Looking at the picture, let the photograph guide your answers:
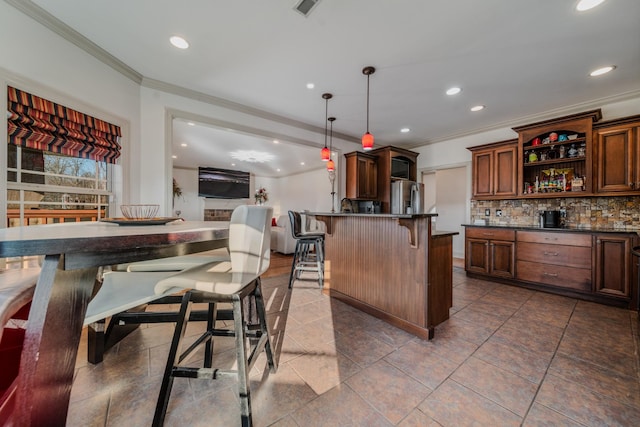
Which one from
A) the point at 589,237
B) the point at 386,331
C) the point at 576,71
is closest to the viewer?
the point at 386,331

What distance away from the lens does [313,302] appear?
2736 mm

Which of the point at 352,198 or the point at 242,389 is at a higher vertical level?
the point at 352,198

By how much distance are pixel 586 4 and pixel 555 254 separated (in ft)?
8.74

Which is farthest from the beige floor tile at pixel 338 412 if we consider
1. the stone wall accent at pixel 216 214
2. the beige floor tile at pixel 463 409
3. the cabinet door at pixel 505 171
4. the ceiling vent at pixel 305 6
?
the stone wall accent at pixel 216 214

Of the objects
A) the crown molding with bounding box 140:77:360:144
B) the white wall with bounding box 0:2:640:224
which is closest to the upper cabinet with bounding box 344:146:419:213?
the white wall with bounding box 0:2:640:224

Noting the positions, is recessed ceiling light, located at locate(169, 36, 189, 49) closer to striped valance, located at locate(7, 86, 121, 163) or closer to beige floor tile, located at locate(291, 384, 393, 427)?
striped valance, located at locate(7, 86, 121, 163)

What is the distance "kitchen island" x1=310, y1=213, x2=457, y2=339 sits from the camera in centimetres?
202

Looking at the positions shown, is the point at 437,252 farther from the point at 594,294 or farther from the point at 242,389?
the point at 594,294

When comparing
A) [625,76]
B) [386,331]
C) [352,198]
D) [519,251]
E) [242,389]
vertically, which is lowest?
[386,331]

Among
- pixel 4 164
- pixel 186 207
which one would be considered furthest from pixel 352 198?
pixel 186 207

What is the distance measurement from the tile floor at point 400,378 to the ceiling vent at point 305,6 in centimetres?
261

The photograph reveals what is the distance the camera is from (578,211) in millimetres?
3359

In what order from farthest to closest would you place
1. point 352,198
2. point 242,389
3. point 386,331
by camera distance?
point 352,198
point 386,331
point 242,389

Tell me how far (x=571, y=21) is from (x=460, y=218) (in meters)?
4.08
